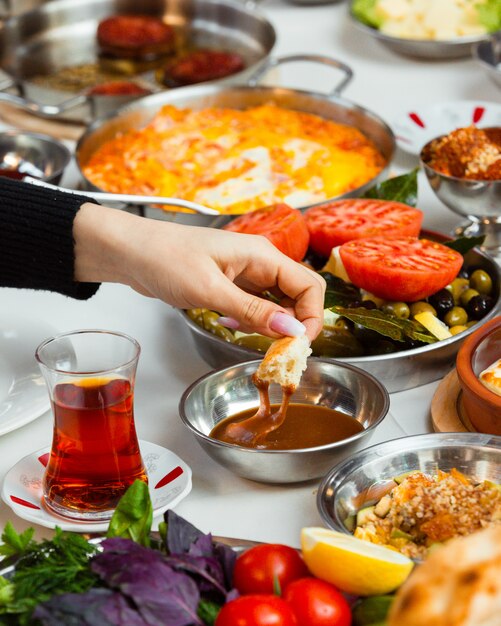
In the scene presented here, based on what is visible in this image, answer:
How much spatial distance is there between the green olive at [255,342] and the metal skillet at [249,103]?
3.35 feet

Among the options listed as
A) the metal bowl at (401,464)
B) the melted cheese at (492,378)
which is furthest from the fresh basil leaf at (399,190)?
the metal bowl at (401,464)

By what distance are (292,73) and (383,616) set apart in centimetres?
245

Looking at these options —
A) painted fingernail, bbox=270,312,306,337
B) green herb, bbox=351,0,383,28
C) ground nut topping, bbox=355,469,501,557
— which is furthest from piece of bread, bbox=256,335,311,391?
green herb, bbox=351,0,383,28

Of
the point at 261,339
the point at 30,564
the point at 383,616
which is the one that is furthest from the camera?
the point at 261,339

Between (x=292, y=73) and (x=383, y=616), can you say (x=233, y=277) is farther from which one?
(x=292, y=73)

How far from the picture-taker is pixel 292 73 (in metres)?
3.18

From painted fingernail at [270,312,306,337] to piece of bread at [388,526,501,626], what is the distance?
0.59 m

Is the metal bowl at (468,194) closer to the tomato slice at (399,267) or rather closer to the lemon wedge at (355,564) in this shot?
the tomato slice at (399,267)

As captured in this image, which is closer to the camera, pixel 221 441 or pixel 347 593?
pixel 347 593

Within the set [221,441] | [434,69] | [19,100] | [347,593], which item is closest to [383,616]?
[347,593]

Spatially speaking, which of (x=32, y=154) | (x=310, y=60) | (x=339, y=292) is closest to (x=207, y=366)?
(x=339, y=292)

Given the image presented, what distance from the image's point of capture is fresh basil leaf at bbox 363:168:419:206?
204 cm

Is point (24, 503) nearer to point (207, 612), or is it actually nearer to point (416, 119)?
point (207, 612)

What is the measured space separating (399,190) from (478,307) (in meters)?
0.42
